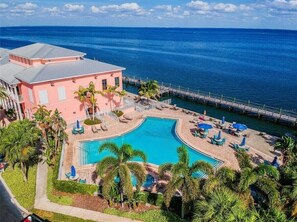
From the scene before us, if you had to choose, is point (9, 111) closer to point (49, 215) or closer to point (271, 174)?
point (49, 215)

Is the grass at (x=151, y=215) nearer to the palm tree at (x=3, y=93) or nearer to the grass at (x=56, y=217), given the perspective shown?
the grass at (x=56, y=217)

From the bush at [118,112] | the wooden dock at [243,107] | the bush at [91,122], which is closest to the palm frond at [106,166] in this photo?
the bush at [91,122]

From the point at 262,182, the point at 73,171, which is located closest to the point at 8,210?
the point at 73,171

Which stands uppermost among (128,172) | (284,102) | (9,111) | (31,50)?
(31,50)

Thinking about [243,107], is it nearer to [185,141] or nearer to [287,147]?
[185,141]

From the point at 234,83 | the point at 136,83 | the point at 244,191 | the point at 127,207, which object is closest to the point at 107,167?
the point at 127,207

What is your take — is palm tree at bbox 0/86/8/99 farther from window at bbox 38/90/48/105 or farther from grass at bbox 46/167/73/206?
grass at bbox 46/167/73/206
